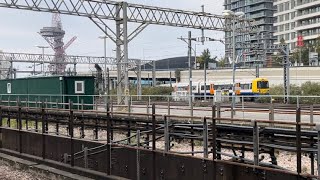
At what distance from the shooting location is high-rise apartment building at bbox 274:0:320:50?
4151 inches

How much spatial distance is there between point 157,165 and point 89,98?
25.0 metres

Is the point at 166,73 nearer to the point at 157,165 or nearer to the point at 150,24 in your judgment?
the point at 150,24

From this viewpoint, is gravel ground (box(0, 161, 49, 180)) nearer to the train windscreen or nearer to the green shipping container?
the green shipping container

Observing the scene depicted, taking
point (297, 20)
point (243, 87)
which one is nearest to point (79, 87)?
point (243, 87)

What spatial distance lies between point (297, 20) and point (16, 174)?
351 feet

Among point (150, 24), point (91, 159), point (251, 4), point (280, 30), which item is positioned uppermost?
point (251, 4)

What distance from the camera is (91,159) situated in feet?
39.8

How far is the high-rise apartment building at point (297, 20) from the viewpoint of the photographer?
105438 mm

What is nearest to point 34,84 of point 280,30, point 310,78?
point 310,78

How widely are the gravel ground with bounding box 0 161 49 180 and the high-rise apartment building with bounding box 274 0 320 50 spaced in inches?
3935

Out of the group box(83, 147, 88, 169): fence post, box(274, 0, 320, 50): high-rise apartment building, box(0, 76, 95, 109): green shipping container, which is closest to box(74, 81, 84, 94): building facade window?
box(0, 76, 95, 109): green shipping container

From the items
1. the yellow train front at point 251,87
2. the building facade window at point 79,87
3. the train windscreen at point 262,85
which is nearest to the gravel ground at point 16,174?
the building facade window at point 79,87

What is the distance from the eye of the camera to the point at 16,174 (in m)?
14.0

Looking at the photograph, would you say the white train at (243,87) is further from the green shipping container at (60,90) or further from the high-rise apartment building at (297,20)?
the high-rise apartment building at (297,20)
